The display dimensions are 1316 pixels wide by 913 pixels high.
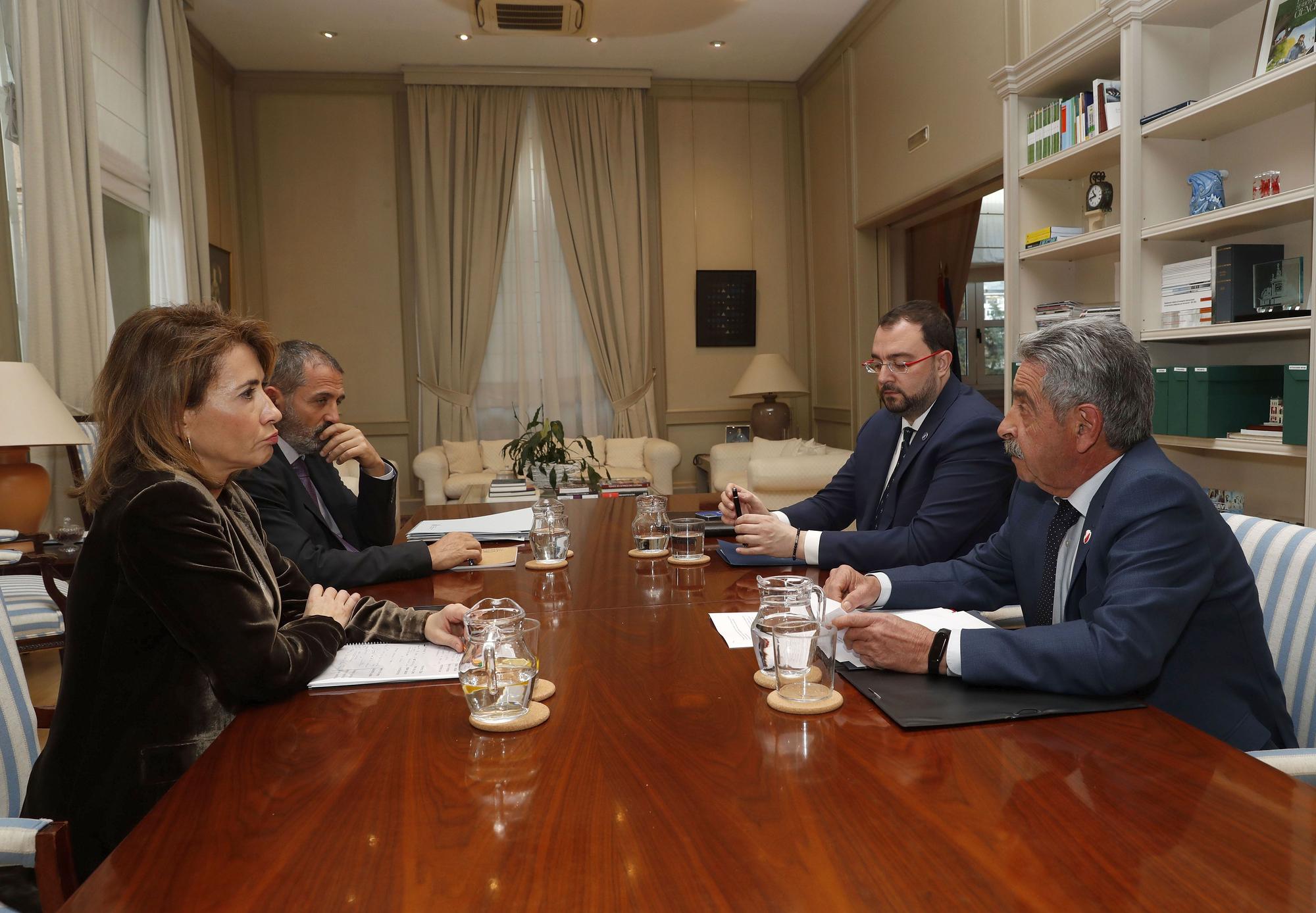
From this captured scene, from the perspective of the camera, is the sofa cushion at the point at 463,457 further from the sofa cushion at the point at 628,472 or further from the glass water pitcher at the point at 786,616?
the glass water pitcher at the point at 786,616

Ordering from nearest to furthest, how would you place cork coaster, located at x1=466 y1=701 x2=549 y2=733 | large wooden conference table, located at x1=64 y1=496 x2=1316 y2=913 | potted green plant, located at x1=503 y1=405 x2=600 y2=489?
large wooden conference table, located at x1=64 y1=496 x2=1316 y2=913, cork coaster, located at x1=466 y1=701 x2=549 y2=733, potted green plant, located at x1=503 y1=405 x2=600 y2=489

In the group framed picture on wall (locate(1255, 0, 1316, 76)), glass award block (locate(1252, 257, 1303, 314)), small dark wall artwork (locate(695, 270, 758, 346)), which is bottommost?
glass award block (locate(1252, 257, 1303, 314))

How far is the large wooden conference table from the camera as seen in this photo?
76cm

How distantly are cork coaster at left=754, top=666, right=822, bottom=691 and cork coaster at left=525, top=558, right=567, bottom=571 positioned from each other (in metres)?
0.91

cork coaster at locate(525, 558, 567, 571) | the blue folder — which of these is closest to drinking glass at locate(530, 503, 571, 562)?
cork coaster at locate(525, 558, 567, 571)

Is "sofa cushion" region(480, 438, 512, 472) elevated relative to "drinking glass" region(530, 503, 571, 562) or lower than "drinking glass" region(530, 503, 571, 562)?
lower

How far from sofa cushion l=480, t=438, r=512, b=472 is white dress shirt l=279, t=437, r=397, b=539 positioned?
14.4ft

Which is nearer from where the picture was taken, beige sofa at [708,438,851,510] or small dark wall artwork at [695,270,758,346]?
beige sofa at [708,438,851,510]

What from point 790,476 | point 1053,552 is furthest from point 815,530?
point 790,476

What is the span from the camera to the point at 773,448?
22.3ft

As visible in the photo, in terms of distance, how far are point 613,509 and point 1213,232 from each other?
234 centimetres

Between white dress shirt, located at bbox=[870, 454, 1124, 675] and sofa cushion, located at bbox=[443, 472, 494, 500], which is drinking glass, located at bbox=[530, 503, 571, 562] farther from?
sofa cushion, located at bbox=[443, 472, 494, 500]

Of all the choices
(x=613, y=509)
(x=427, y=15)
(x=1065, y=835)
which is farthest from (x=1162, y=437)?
(x=427, y=15)

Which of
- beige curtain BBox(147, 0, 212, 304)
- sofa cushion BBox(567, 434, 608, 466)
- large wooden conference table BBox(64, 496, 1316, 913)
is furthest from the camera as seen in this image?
sofa cushion BBox(567, 434, 608, 466)
